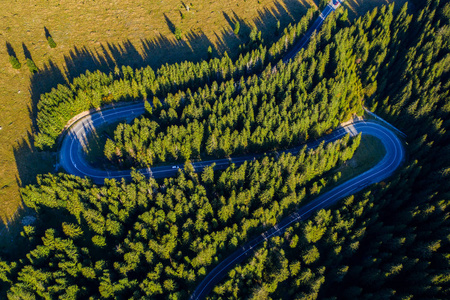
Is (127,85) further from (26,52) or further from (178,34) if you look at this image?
(26,52)

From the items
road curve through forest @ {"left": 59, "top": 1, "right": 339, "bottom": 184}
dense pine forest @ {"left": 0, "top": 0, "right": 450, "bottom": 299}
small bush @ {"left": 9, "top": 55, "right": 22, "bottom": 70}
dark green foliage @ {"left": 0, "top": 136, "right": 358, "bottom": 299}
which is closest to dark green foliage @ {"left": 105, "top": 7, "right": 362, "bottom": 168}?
dense pine forest @ {"left": 0, "top": 0, "right": 450, "bottom": 299}

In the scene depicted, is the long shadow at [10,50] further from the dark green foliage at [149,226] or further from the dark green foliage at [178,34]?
the dark green foliage at [149,226]

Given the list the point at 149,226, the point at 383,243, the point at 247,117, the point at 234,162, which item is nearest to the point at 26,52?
the point at 149,226

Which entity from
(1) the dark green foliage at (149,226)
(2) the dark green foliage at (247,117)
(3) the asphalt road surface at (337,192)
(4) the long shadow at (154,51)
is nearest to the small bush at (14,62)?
(4) the long shadow at (154,51)

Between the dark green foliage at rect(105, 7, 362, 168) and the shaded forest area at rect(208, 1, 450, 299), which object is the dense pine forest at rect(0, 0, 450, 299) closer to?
the shaded forest area at rect(208, 1, 450, 299)

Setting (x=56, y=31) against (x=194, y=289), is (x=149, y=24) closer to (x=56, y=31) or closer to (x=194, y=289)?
(x=56, y=31)
